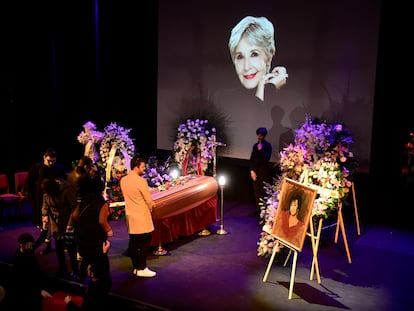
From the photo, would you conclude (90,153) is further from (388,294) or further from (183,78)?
(388,294)

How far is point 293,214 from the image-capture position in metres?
5.35

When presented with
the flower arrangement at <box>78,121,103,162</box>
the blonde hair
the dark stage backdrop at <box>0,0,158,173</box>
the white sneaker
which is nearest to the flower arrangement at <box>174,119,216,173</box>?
the flower arrangement at <box>78,121,103,162</box>

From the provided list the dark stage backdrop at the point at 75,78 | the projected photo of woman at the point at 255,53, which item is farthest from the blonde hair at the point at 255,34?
the dark stage backdrop at the point at 75,78

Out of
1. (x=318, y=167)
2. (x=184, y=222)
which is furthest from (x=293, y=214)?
(x=184, y=222)

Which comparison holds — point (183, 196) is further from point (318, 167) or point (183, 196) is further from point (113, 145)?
point (318, 167)

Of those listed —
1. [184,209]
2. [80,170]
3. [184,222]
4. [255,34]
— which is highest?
[255,34]

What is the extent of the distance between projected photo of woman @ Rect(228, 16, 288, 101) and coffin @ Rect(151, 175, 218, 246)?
2.30 metres

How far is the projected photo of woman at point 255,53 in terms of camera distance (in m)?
8.91

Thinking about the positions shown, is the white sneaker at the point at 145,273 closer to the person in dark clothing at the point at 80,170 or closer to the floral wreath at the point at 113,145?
the person in dark clothing at the point at 80,170

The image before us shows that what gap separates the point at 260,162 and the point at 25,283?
4803 millimetres

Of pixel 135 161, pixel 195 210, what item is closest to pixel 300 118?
pixel 195 210

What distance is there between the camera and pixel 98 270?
470 centimetres

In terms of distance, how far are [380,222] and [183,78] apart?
427cm

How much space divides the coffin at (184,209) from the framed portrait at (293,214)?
147cm
